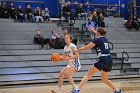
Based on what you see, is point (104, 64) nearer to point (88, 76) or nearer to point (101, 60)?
point (101, 60)

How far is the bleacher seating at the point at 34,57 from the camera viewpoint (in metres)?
14.9

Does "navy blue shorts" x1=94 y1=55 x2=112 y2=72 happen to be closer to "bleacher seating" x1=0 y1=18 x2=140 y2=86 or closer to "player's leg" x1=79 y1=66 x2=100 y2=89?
"player's leg" x1=79 y1=66 x2=100 y2=89

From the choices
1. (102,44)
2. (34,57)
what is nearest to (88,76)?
(102,44)

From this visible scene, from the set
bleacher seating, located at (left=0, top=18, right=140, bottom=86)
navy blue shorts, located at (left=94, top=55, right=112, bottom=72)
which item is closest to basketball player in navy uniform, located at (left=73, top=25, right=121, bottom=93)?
navy blue shorts, located at (left=94, top=55, right=112, bottom=72)

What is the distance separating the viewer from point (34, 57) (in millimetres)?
16125

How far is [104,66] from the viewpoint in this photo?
367 inches

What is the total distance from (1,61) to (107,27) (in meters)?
9.26

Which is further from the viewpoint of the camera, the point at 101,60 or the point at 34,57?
the point at 34,57

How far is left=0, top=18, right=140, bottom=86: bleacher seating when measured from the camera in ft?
49.0

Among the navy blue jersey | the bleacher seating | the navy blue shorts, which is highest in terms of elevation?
the navy blue jersey

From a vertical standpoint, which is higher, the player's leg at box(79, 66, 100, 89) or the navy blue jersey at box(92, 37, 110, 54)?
the navy blue jersey at box(92, 37, 110, 54)

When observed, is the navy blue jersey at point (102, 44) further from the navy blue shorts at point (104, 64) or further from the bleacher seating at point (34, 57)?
the bleacher seating at point (34, 57)

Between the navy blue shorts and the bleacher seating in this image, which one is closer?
the navy blue shorts

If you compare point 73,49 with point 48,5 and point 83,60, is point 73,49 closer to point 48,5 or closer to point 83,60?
point 83,60
